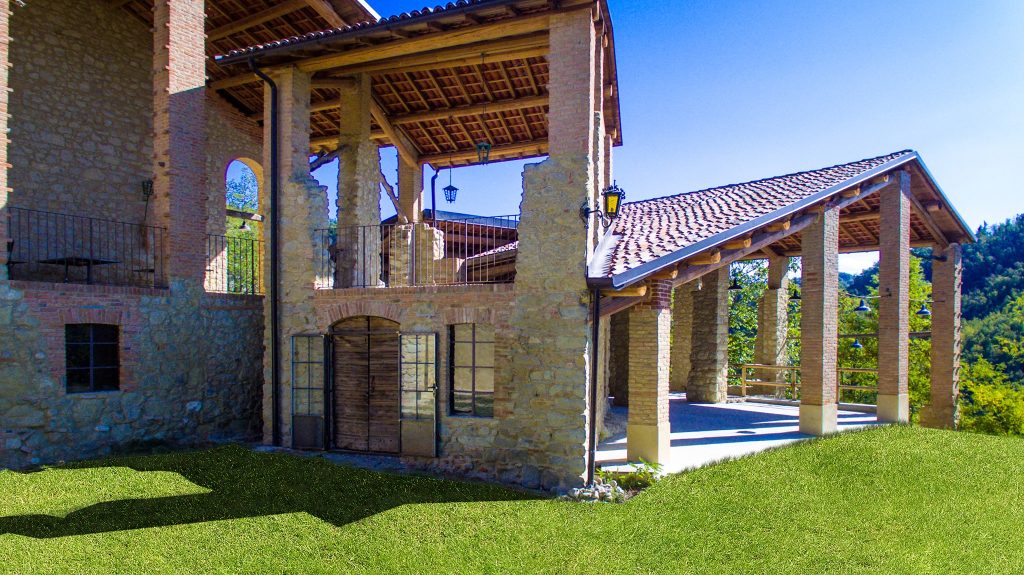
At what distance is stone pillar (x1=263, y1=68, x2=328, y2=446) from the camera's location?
9.86 meters

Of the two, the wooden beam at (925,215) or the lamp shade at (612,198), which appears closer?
the lamp shade at (612,198)

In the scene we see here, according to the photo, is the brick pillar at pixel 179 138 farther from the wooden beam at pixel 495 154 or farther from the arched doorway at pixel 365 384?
the wooden beam at pixel 495 154

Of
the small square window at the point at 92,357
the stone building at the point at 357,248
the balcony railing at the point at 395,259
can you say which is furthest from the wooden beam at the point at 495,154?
the small square window at the point at 92,357

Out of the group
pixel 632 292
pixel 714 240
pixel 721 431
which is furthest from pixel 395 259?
pixel 721 431

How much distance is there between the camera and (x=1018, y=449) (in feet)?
35.8

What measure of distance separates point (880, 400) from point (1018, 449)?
239cm

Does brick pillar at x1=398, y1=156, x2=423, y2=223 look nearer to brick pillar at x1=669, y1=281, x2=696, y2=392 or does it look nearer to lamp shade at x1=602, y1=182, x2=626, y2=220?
lamp shade at x1=602, y1=182, x2=626, y2=220

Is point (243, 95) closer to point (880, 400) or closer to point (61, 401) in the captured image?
point (61, 401)

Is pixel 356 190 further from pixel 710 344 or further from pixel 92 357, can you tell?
pixel 710 344

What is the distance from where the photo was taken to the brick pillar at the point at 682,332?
16.9 meters

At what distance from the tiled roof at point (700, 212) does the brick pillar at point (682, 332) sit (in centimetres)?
451

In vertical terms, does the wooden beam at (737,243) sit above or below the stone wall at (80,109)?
below

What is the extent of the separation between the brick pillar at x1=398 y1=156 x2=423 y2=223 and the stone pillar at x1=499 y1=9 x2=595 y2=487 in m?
6.19

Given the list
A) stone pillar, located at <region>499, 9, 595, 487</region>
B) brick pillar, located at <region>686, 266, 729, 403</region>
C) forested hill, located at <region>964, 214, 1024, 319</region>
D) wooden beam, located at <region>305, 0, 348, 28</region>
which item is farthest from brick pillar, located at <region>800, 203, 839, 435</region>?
forested hill, located at <region>964, 214, 1024, 319</region>
